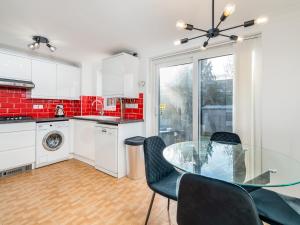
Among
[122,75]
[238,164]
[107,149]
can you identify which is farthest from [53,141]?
[238,164]

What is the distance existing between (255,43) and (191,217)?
2328 millimetres

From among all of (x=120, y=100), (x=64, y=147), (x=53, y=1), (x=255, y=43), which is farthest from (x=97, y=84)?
(x=255, y=43)

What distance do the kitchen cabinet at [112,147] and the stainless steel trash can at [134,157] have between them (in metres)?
0.13

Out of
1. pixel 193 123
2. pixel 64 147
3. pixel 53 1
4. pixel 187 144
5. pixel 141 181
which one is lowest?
pixel 141 181

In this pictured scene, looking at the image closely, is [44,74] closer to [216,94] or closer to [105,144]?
[105,144]

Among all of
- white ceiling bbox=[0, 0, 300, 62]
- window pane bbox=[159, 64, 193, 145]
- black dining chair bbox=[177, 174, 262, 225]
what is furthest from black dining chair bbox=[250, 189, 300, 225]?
white ceiling bbox=[0, 0, 300, 62]

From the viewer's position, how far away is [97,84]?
4.44 m

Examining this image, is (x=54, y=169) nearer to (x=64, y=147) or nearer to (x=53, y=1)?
(x=64, y=147)

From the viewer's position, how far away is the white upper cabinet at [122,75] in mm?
3242

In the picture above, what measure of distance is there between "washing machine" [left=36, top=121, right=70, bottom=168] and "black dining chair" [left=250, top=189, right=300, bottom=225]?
351 centimetres

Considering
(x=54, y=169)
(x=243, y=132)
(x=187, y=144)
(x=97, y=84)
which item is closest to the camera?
(x=187, y=144)

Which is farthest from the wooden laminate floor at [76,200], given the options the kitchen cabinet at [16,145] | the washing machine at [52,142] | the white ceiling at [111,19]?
the white ceiling at [111,19]

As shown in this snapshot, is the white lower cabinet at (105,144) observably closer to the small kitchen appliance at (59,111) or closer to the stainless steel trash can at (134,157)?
the stainless steel trash can at (134,157)

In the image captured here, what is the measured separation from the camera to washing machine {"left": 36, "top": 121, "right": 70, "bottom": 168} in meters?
3.33
